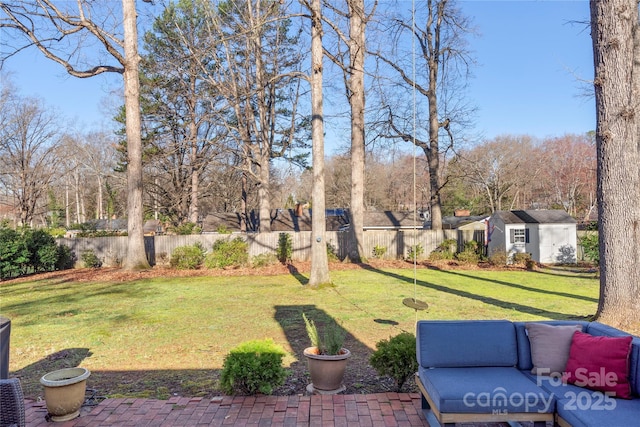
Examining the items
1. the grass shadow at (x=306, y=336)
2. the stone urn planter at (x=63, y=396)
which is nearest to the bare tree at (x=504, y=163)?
the grass shadow at (x=306, y=336)

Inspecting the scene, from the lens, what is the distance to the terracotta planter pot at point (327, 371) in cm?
397

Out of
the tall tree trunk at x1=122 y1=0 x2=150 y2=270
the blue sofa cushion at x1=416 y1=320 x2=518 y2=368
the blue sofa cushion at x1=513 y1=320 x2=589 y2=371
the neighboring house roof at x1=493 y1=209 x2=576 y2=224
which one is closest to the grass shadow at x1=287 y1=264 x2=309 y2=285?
the tall tree trunk at x1=122 y1=0 x2=150 y2=270

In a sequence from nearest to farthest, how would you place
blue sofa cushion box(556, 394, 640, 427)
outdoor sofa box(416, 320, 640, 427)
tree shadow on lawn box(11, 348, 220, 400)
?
blue sofa cushion box(556, 394, 640, 427) → outdoor sofa box(416, 320, 640, 427) → tree shadow on lawn box(11, 348, 220, 400)

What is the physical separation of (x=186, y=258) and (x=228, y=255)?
1611mm

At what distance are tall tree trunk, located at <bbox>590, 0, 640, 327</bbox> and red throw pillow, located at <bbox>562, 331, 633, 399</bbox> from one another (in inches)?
131

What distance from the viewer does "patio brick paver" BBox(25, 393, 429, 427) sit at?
343 centimetres

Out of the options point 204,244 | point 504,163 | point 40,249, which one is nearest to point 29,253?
point 40,249

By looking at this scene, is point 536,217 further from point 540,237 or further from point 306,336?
point 306,336

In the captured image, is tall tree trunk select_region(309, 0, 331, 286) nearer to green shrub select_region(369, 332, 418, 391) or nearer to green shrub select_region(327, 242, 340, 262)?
green shrub select_region(327, 242, 340, 262)

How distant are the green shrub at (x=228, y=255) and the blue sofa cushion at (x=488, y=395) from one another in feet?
45.5

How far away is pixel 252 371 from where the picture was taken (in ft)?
12.8

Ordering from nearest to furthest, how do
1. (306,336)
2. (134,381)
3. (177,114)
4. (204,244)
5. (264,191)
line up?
(134,381)
(306,336)
(204,244)
(264,191)
(177,114)

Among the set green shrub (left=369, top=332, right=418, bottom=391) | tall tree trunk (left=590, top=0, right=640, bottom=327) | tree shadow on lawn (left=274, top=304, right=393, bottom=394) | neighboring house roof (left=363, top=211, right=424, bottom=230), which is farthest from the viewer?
neighboring house roof (left=363, top=211, right=424, bottom=230)

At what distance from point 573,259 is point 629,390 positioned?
19042 millimetres
